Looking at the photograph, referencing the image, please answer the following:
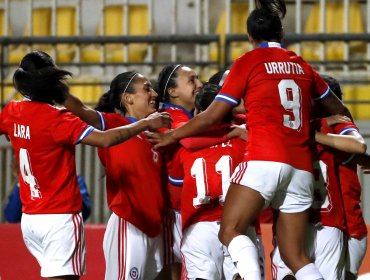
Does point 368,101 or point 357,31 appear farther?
point 357,31

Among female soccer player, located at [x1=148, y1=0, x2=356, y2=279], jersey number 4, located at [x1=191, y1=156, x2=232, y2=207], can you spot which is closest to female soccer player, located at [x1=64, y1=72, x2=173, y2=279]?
jersey number 4, located at [x1=191, y1=156, x2=232, y2=207]

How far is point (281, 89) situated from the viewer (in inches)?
232

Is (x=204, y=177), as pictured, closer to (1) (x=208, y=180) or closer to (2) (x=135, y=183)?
(1) (x=208, y=180)

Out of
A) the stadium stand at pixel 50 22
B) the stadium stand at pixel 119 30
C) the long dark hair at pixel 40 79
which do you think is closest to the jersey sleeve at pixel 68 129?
the long dark hair at pixel 40 79

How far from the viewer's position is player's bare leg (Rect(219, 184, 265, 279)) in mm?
5734

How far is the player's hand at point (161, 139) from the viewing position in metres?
6.25

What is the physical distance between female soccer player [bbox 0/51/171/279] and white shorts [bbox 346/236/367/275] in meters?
1.25

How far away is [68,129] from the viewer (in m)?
6.08

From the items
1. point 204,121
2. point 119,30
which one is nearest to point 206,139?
point 204,121

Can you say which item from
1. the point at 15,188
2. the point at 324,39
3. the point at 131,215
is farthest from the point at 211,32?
the point at 131,215

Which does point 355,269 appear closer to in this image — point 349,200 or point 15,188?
point 349,200

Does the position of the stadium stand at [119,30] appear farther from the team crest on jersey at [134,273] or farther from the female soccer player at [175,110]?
the team crest on jersey at [134,273]

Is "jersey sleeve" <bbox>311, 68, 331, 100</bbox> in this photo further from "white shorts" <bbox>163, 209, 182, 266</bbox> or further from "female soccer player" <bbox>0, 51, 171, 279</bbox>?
"white shorts" <bbox>163, 209, 182, 266</bbox>

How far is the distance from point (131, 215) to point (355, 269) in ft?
4.36
